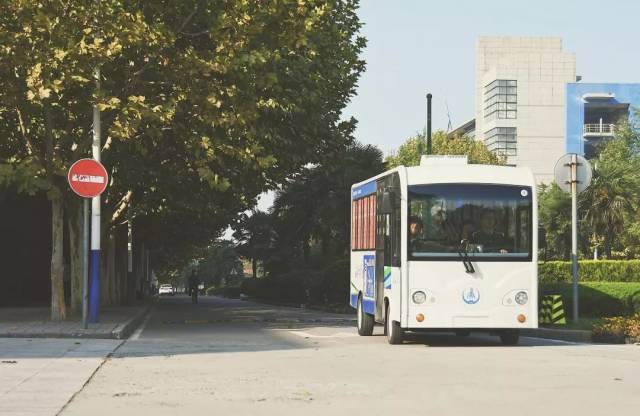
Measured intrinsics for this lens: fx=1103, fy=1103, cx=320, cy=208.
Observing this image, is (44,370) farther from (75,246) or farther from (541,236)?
(75,246)

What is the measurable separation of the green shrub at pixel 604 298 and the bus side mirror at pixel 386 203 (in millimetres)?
7200

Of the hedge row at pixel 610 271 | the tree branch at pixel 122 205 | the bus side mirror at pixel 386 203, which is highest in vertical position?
the tree branch at pixel 122 205

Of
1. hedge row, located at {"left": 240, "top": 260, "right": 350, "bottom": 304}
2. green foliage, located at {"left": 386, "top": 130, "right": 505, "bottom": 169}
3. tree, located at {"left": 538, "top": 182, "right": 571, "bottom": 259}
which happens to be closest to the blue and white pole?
hedge row, located at {"left": 240, "top": 260, "right": 350, "bottom": 304}

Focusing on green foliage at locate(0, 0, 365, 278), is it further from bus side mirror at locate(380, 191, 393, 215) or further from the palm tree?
the palm tree

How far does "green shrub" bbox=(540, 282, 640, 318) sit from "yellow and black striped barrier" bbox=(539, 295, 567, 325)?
1.93 metres

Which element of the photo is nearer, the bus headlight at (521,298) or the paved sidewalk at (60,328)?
the bus headlight at (521,298)

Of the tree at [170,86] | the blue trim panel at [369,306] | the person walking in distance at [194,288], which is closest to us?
the blue trim panel at [369,306]

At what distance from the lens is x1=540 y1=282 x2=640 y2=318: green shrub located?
23719 mm

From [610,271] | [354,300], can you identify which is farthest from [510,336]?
[610,271]

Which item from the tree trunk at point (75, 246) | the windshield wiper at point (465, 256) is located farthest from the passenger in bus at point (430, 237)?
the tree trunk at point (75, 246)

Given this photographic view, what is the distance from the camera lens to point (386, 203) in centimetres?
1755

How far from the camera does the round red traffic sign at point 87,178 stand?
1975cm

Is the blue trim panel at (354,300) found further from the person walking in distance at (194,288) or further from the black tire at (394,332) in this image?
the person walking in distance at (194,288)

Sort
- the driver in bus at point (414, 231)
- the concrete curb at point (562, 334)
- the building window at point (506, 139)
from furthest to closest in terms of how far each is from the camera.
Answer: the building window at point (506, 139)
the concrete curb at point (562, 334)
the driver in bus at point (414, 231)
